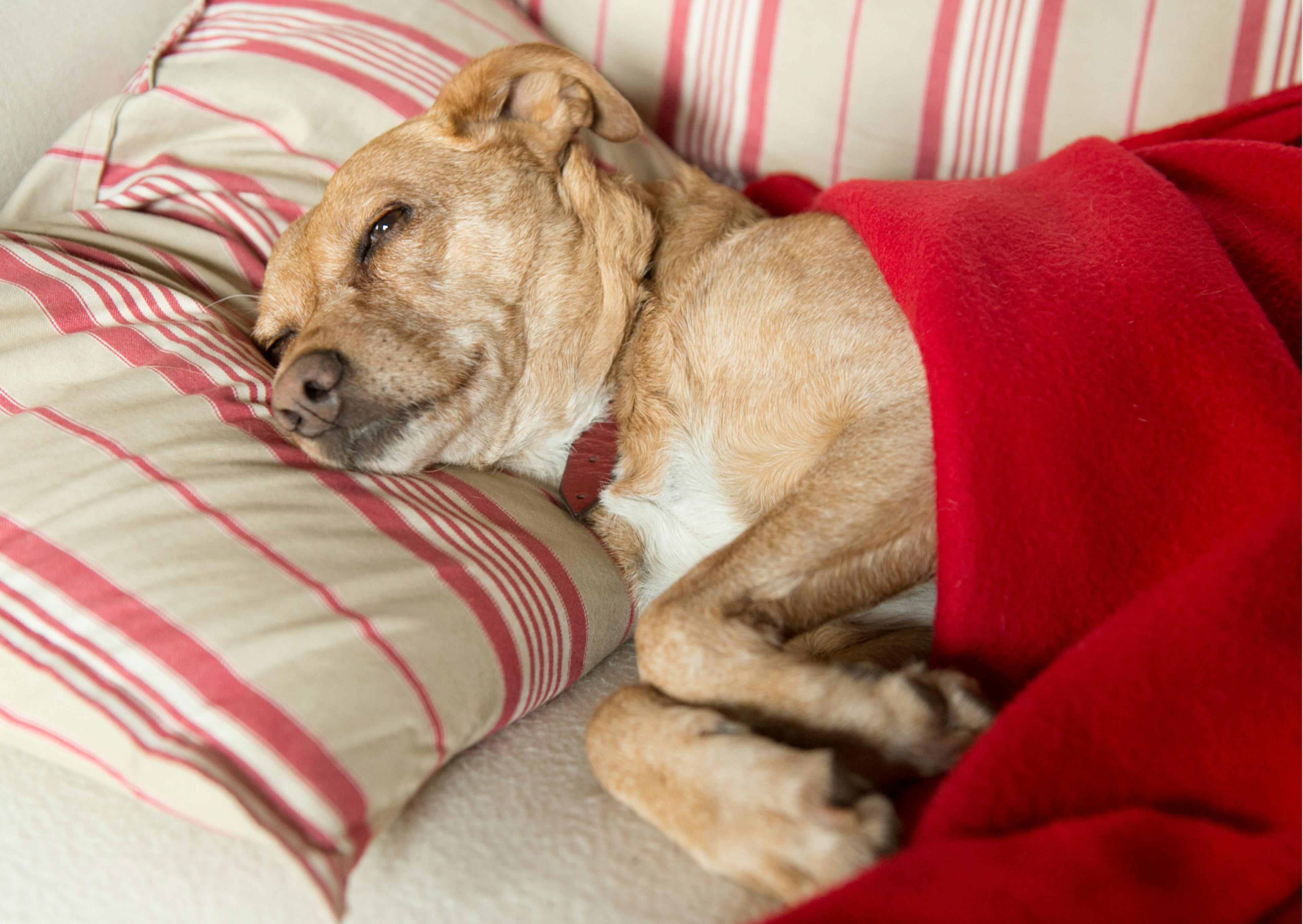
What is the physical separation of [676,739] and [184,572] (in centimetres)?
85

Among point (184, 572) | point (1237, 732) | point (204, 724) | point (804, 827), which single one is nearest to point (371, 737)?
point (204, 724)

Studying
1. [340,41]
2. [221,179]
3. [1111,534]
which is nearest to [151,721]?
[1111,534]

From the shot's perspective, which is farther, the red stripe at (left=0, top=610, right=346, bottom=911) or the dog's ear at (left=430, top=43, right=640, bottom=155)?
the dog's ear at (left=430, top=43, right=640, bottom=155)

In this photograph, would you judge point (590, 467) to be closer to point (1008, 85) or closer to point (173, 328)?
point (173, 328)

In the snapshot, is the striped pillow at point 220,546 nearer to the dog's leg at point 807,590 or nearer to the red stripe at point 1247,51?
the dog's leg at point 807,590

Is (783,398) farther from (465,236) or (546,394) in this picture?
(465,236)

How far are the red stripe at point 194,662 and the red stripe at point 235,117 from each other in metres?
1.39

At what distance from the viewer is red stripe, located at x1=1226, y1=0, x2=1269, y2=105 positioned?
8.07ft

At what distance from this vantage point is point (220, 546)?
147 centimetres

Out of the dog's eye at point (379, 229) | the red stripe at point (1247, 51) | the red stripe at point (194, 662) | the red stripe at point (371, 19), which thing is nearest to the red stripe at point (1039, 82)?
the red stripe at point (1247, 51)

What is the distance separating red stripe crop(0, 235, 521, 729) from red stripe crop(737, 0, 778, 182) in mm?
1867

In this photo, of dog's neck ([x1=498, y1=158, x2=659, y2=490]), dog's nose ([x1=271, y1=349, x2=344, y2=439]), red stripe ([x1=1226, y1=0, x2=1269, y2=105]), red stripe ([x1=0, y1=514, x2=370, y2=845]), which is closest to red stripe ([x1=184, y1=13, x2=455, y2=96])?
dog's neck ([x1=498, y1=158, x2=659, y2=490])

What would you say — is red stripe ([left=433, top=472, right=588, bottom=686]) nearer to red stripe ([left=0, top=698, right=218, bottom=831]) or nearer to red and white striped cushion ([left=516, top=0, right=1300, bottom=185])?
red stripe ([left=0, top=698, right=218, bottom=831])

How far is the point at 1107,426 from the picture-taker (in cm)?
141
